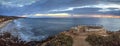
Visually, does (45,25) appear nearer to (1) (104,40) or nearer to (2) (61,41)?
(2) (61,41)

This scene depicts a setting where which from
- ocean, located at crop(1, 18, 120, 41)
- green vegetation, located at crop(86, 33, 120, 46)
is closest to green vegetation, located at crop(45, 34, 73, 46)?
ocean, located at crop(1, 18, 120, 41)

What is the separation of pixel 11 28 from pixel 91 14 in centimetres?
124

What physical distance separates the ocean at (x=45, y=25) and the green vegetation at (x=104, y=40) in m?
0.12

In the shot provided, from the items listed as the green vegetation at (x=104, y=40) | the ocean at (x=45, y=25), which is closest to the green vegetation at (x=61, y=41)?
the ocean at (x=45, y=25)

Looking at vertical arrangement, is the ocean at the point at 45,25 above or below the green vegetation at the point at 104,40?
above

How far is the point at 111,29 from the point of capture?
12.7ft

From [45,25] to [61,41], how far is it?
1.12 ft

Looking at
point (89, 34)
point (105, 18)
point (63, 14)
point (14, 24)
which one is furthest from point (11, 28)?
point (105, 18)

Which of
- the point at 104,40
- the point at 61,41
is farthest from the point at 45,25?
the point at 104,40

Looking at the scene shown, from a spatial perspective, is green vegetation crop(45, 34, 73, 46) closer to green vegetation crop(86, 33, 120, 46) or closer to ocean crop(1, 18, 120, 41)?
ocean crop(1, 18, 120, 41)

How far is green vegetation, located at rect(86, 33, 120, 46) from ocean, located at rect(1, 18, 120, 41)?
0.39ft

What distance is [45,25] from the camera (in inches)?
156

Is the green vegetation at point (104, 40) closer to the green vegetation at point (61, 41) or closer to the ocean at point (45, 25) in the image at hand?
the ocean at point (45, 25)

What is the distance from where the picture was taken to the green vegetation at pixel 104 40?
387 cm
